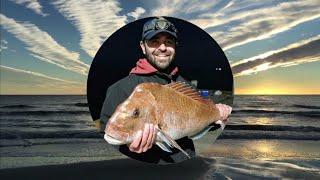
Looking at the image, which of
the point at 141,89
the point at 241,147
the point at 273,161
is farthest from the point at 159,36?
the point at 241,147

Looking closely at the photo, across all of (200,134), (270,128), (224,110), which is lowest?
(270,128)

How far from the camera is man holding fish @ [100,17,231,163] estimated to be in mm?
1710

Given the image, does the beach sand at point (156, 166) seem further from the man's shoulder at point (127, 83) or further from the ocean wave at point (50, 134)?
the man's shoulder at point (127, 83)

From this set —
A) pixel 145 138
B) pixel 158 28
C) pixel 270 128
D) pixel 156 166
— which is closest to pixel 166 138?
pixel 145 138

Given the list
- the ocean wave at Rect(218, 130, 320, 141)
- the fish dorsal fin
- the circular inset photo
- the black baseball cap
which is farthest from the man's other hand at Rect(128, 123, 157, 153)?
the ocean wave at Rect(218, 130, 320, 141)

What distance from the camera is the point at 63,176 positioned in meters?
10.1

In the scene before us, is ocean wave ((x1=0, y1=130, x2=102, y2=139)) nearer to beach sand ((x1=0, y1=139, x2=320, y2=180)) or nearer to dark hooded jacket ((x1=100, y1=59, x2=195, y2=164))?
beach sand ((x1=0, y1=139, x2=320, y2=180))

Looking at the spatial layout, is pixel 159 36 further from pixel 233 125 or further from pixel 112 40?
pixel 233 125

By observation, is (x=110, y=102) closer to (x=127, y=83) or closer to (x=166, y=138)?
(x=127, y=83)

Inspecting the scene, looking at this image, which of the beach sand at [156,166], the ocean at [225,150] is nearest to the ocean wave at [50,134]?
the ocean at [225,150]

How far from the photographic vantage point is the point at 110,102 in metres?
2.11

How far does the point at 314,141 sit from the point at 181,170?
9.12 m

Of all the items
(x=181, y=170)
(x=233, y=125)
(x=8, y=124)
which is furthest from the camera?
(x=8, y=124)

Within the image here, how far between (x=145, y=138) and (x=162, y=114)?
12cm
